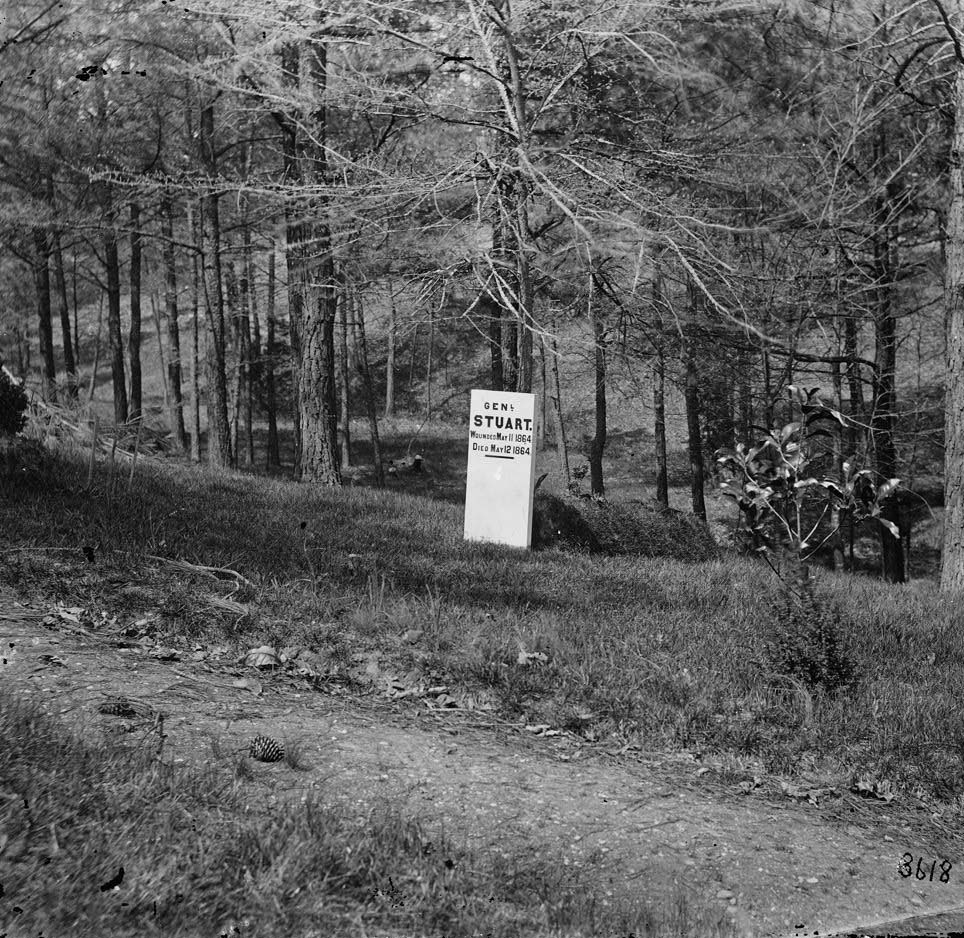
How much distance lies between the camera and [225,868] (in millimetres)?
2959

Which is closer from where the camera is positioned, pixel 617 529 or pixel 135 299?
pixel 617 529

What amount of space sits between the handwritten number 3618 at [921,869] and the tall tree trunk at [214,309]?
15.5 meters

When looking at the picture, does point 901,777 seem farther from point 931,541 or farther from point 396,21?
point 931,541

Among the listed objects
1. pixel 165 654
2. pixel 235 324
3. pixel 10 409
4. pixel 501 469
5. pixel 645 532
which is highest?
pixel 235 324

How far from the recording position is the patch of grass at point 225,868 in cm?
268

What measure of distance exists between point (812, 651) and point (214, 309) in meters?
15.3

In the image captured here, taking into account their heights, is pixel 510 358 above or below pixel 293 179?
below

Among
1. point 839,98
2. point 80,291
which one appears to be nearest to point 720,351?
point 839,98

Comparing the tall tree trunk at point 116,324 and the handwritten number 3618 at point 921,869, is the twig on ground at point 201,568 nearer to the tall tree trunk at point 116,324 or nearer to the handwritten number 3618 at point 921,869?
the handwritten number 3618 at point 921,869

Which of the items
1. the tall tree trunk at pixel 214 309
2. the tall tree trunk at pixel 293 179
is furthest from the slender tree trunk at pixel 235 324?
the tall tree trunk at pixel 293 179

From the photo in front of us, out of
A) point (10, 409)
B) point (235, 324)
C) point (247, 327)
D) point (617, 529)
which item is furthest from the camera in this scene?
point (247, 327)

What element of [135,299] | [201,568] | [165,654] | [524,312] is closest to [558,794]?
[165,654]

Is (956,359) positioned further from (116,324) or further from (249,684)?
(116,324)

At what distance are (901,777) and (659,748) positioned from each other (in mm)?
1154
